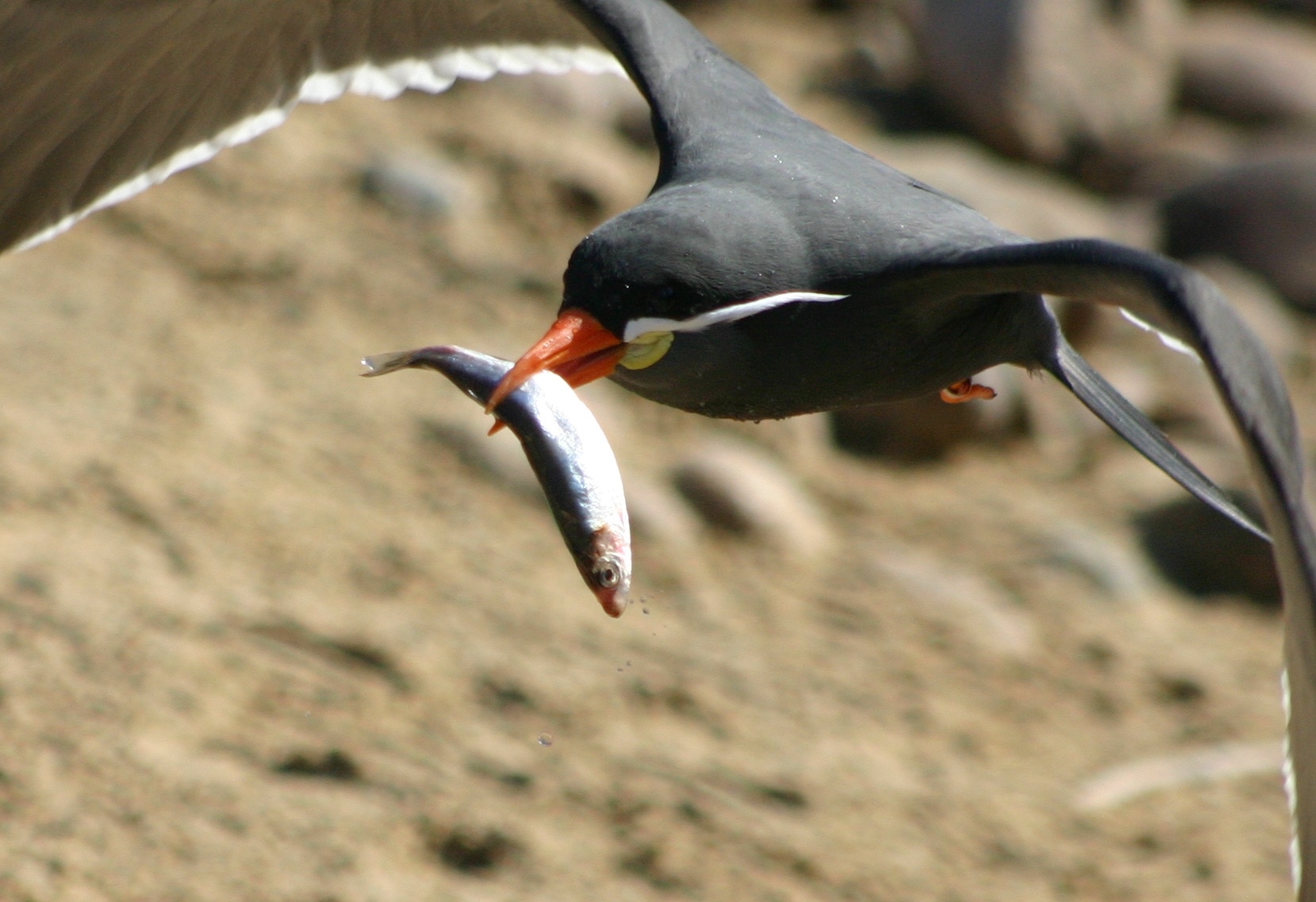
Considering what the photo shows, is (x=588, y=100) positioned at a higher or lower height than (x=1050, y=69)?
lower

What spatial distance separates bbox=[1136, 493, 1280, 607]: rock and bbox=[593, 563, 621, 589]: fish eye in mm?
3118

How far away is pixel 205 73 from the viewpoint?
346cm

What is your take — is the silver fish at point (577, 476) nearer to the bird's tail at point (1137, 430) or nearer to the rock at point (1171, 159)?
the bird's tail at point (1137, 430)

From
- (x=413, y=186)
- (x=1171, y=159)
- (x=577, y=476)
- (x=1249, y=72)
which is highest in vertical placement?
(x=1249, y=72)

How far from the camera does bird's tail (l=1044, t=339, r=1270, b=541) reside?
8.59 ft

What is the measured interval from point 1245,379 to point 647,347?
0.85m

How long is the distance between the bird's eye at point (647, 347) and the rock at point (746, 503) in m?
2.39

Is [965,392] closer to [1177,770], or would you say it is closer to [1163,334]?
[1163,334]

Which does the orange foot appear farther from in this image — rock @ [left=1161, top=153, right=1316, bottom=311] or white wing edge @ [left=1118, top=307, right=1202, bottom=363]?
rock @ [left=1161, top=153, right=1316, bottom=311]

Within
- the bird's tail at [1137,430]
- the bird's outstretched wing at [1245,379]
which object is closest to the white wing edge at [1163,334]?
the bird's outstretched wing at [1245,379]

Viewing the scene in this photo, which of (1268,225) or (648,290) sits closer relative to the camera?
(648,290)

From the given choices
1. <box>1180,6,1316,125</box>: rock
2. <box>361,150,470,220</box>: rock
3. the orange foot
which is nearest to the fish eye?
the orange foot

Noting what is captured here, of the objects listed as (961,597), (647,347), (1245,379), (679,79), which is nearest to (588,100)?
(961,597)

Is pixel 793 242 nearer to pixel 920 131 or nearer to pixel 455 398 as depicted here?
pixel 455 398
